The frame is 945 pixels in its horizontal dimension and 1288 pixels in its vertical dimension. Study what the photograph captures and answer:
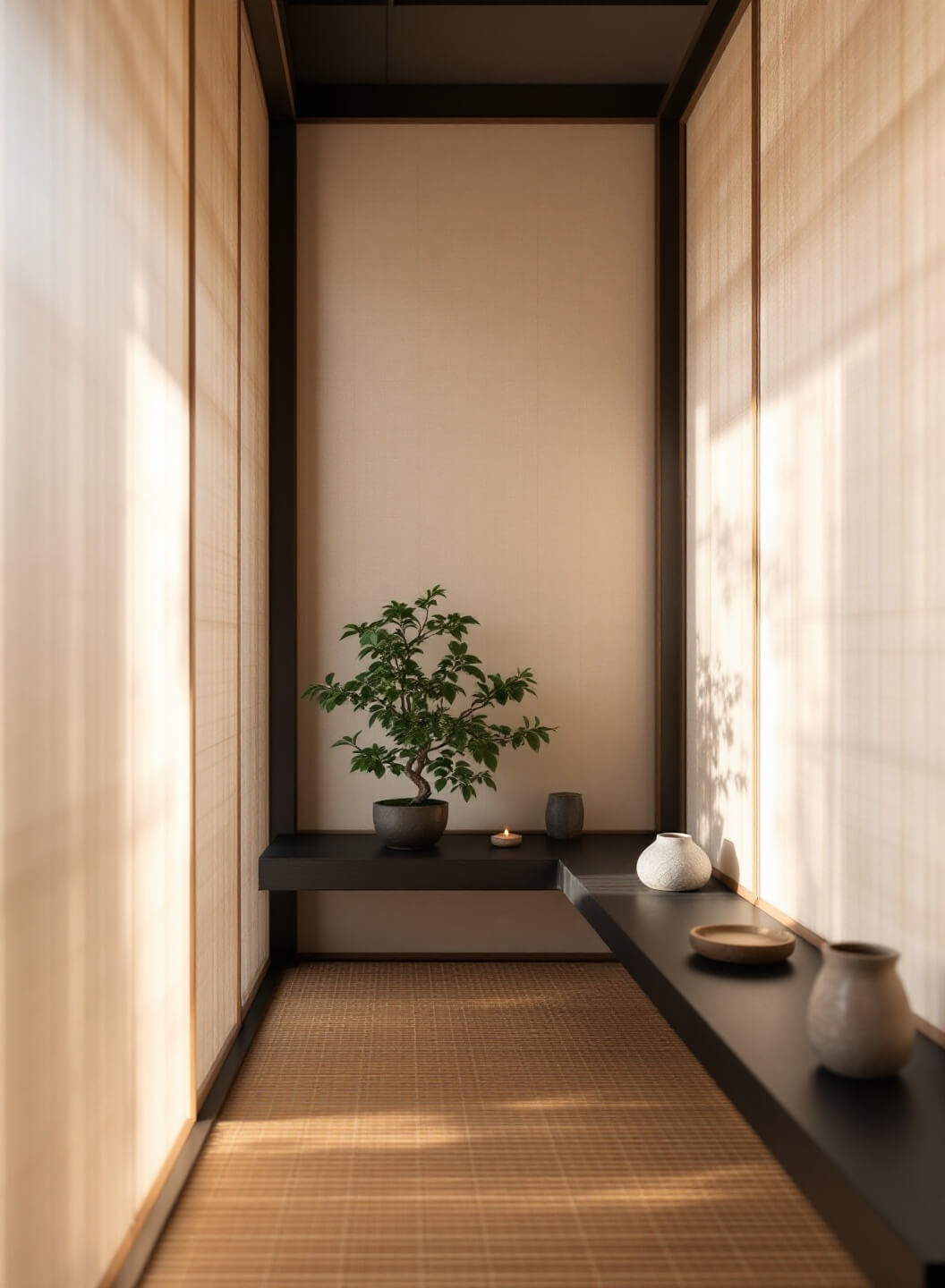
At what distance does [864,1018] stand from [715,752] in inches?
69.0

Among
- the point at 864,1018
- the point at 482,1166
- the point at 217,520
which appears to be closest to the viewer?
the point at 864,1018

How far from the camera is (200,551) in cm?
263

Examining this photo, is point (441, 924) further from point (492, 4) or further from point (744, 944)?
point (492, 4)

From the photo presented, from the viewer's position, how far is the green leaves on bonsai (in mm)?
3543

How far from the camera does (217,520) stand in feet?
9.31

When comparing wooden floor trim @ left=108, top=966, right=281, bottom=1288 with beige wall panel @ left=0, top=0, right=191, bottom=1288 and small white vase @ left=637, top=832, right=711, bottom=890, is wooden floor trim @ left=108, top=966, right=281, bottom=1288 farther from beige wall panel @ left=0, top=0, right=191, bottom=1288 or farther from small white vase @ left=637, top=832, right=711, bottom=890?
small white vase @ left=637, top=832, right=711, bottom=890

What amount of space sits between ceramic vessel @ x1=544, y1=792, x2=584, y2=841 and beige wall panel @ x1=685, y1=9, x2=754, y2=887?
37 centimetres

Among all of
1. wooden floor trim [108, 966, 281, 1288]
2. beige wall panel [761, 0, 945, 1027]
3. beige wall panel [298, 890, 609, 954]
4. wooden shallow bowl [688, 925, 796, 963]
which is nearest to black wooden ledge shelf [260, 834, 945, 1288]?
wooden shallow bowl [688, 925, 796, 963]

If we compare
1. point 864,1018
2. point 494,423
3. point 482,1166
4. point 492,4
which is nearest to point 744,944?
point 864,1018

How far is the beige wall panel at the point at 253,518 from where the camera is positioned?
3293mm

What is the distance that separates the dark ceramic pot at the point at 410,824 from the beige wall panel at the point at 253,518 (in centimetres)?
40

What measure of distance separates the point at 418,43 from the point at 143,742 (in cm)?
273

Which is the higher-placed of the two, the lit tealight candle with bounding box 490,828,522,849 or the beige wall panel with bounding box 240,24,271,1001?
the beige wall panel with bounding box 240,24,271,1001

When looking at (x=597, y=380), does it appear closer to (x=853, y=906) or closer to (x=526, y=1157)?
(x=853, y=906)
